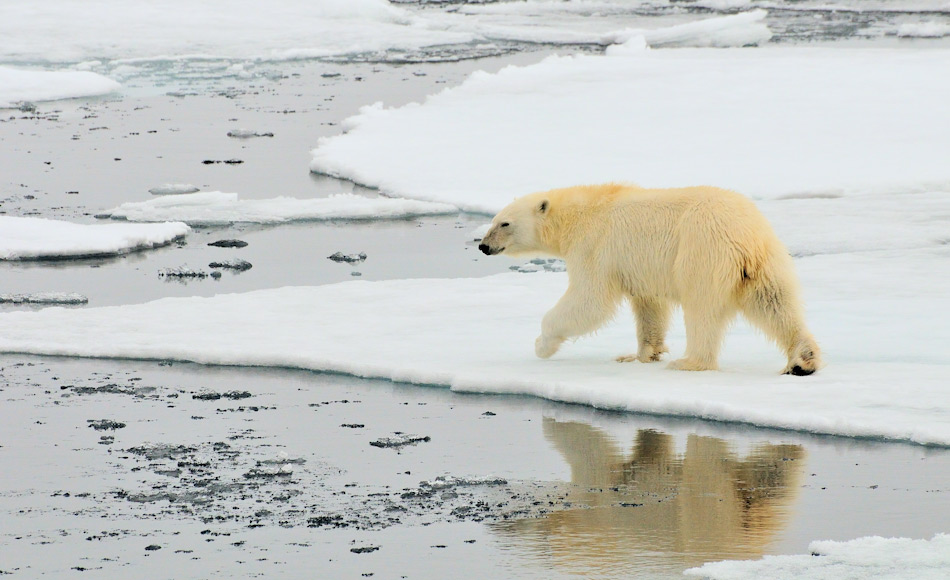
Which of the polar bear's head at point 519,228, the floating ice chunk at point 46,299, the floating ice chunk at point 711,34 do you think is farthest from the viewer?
the floating ice chunk at point 711,34

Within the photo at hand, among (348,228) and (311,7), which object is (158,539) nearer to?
(348,228)

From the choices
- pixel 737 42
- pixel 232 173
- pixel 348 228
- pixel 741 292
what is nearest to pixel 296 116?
pixel 232 173

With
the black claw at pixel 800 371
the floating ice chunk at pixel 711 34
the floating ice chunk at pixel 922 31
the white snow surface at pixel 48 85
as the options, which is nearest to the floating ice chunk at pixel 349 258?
the black claw at pixel 800 371

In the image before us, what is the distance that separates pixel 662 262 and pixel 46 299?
11.8ft

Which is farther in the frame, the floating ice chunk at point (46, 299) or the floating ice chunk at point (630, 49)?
the floating ice chunk at point (630, 49)

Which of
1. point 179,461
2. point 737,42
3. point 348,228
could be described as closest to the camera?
point 179,461

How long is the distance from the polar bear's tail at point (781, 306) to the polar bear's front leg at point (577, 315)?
0.63 meters

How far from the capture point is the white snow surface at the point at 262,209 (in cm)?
951

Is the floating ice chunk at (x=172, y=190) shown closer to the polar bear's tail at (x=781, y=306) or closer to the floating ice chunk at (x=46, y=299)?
the floating ice chunk at (x=46, y=299)

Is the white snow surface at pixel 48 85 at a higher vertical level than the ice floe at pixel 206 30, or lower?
lower

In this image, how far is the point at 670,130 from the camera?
12312 mm

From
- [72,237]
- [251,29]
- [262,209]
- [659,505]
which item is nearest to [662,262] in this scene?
[659,505]

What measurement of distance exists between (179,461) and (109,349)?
5.70 ft

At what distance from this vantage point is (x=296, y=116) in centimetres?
1462
